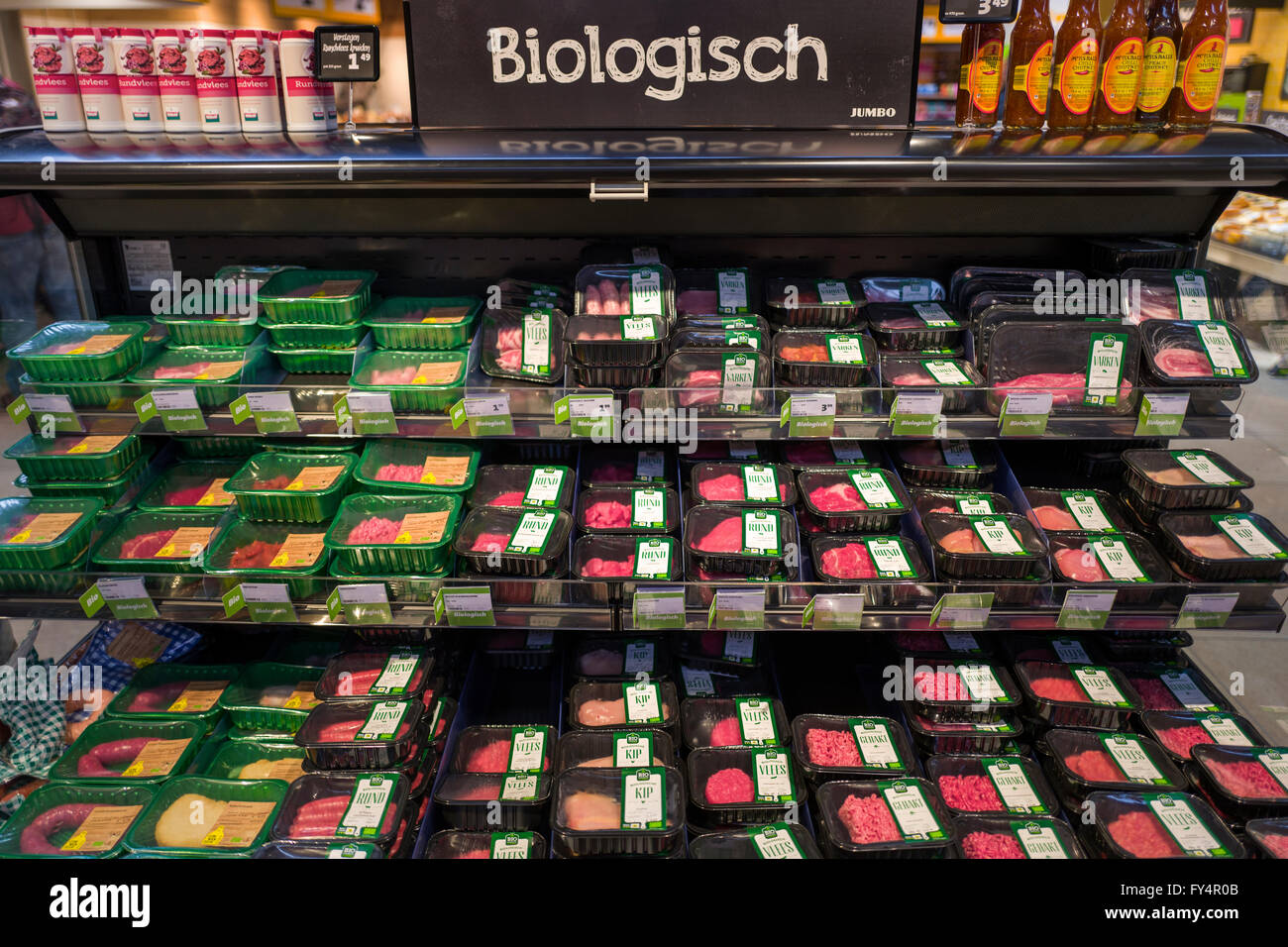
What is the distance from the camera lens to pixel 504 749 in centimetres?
226

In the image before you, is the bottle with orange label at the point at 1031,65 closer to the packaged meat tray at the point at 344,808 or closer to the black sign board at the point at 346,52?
the black sign board at the point at 346,52

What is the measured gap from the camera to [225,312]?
2.31 meters

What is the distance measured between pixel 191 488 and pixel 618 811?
155 cm

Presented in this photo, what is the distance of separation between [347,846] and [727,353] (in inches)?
58.6

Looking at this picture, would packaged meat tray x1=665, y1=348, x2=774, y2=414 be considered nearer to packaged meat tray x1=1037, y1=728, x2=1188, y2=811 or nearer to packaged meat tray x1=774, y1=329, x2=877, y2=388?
packaged meat tray x1=774, y1=329, x2=877, y2=388

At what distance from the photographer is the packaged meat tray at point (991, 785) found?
6.90 feet

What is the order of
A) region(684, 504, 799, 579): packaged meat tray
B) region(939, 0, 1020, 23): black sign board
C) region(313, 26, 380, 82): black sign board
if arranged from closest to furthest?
region(939, 0, 1020, 23): black sign board
region(313, 26, 380, 82): black sign board
region(684, 504, 799, 579): packaged meat tray

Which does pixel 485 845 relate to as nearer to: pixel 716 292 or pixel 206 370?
pixel 206 370

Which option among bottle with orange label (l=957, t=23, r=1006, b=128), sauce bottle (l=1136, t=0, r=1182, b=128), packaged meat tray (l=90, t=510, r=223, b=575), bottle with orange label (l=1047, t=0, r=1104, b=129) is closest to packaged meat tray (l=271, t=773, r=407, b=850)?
packaged meat tray (l=90, t=510, r=223, b=575)

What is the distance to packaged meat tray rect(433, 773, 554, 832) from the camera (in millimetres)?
2068

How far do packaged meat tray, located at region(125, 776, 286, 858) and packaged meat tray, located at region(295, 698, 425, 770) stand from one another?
164 mm

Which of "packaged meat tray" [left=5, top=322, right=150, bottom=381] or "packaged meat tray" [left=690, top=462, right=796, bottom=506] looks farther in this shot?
"packaged meat tray" [left=690, top=462, right=796, bottom=506]
